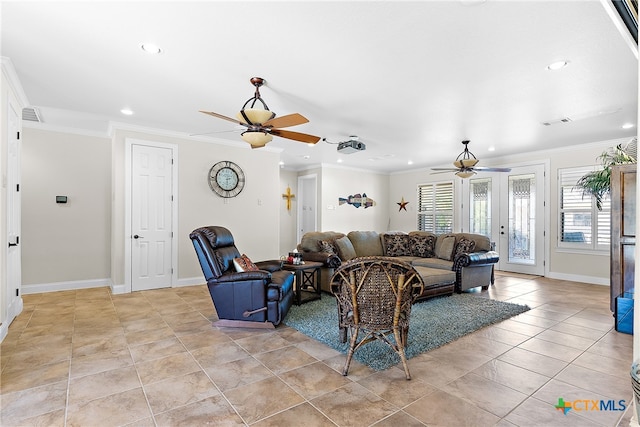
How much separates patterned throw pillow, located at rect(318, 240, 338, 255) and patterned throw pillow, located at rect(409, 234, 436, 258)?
178 centimetres

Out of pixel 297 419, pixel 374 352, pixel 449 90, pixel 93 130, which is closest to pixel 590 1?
pixel 449 90

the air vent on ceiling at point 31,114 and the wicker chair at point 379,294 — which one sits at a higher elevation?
the air vent on ceiling at point 31,114

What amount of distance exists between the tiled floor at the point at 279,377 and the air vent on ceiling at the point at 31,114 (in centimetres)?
268

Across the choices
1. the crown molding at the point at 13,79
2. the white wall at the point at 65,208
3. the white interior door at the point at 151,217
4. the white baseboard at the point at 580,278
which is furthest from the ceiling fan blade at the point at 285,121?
the white baseboard at the point at 580,278

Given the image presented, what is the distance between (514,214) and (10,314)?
8377 millimetres

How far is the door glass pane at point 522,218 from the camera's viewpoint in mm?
6688

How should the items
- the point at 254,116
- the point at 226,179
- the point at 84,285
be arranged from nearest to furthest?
the point at 254,116 → the point at 84,285 → the point at 226,179

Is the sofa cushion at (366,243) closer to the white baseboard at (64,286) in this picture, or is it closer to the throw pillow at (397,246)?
the throw pillow at (397,246)

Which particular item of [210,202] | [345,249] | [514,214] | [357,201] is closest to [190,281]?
[210,202]

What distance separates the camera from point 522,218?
6.83 metres

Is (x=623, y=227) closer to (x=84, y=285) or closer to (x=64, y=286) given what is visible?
(x=84, y=285)

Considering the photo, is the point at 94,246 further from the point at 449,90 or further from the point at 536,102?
the point at 536,102

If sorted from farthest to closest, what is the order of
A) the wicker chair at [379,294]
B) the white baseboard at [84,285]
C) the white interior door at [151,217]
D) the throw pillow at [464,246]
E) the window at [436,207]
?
the window at [436,207] → the throw pillow at [464,246] → the white interior door at [151,217] → the white baseboard at [84,285] → the wicker chair at [379,294]

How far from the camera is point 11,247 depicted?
11.2 ft
